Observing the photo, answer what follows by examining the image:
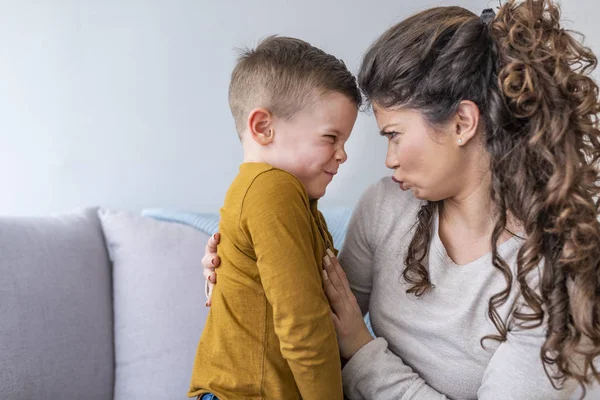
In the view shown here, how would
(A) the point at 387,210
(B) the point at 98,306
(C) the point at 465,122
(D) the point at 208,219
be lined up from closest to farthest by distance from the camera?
(C) the point at 465,122 → (A) the point at 387,210 → (B) the point at 98,306 → (D) the point at 208,219

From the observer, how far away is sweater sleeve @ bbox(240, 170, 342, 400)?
109 centimetres

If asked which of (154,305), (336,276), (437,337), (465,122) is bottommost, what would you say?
(154,305)

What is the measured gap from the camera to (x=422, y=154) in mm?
1234

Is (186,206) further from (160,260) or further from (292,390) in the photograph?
(292,390)

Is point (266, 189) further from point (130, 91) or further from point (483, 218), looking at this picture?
point (130, 91)

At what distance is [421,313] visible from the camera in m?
1.32

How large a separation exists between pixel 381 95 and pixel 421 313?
462 mm

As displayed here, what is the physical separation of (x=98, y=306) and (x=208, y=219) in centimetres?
41

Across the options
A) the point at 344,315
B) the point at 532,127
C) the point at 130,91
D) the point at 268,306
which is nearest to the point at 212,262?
the point at 268,306

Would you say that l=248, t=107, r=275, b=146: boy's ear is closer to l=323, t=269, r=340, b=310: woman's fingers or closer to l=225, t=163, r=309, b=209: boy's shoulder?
l=225, t=163, r=309, b=209: boy's shoulder

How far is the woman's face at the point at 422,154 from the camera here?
1227mm

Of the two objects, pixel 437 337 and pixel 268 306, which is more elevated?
pixel 268 306

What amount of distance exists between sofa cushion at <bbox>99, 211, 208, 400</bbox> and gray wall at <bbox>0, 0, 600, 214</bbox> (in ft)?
0.89

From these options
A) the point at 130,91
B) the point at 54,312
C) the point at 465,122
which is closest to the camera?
the point at 465,122
